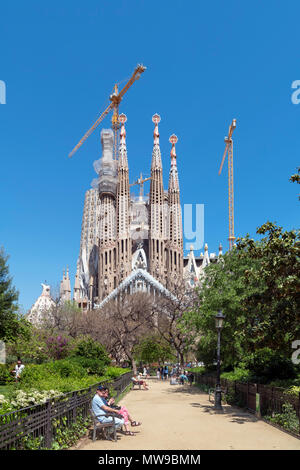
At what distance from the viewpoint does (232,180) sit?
11656cm

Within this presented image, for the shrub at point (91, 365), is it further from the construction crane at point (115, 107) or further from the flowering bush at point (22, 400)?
the construction crane at point (115, 107)

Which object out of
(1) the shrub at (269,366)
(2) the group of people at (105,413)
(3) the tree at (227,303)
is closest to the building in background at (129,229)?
(3) the tree at (227,303)

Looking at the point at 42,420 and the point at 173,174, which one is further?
the point at 173,174

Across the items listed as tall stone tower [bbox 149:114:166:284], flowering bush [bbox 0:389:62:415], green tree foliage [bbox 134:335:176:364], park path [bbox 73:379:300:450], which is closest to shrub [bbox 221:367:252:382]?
park path [bbox 73:379:300:450]

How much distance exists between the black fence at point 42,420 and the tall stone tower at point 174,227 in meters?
76.3

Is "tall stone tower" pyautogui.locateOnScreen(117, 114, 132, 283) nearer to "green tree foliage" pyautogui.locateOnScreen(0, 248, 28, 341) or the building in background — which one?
the building in background

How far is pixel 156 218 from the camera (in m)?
90.4

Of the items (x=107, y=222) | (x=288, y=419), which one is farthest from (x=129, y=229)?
(x=288, y=419)

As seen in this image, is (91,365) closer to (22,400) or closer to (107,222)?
(22,400)

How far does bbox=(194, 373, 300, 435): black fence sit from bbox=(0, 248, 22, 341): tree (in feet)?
39.1

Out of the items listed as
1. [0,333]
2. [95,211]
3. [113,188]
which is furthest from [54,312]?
[95,211]

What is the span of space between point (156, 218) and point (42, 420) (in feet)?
272
